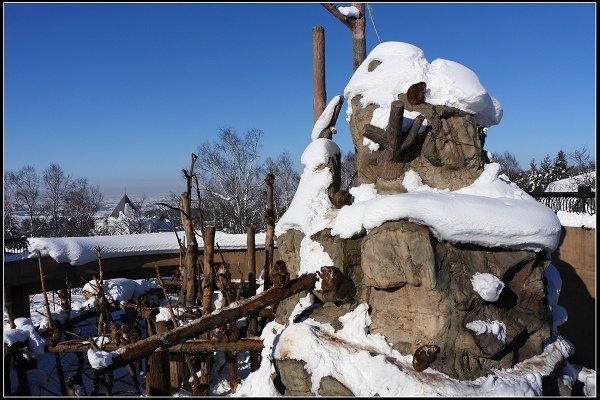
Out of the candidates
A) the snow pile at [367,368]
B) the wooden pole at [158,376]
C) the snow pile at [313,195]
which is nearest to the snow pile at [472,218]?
the snow pile at [313,195]

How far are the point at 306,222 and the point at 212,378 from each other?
12.9ft

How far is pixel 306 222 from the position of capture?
6.17 m

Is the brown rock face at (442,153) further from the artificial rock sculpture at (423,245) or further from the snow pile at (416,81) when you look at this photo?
the snow pile at (416,81)

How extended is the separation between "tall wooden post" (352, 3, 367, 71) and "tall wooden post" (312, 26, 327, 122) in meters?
0.95

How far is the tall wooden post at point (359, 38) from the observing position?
878 centimetres

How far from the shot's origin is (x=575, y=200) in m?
10.8

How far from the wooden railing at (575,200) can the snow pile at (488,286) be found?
6.67 meters

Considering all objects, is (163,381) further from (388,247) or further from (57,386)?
(57,386)

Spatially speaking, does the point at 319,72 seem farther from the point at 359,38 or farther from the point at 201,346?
the point at 201,346

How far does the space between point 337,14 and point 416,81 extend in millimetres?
3520

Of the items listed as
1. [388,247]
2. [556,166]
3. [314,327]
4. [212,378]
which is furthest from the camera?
[556,166]

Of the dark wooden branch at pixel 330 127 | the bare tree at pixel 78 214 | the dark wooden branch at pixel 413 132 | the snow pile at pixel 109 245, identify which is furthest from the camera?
the bare tree at pixel 78 214

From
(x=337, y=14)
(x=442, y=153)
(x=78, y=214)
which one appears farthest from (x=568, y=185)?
(x=78, y=214)

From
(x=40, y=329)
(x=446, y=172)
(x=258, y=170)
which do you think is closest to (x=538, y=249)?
(x=446, y=172)
